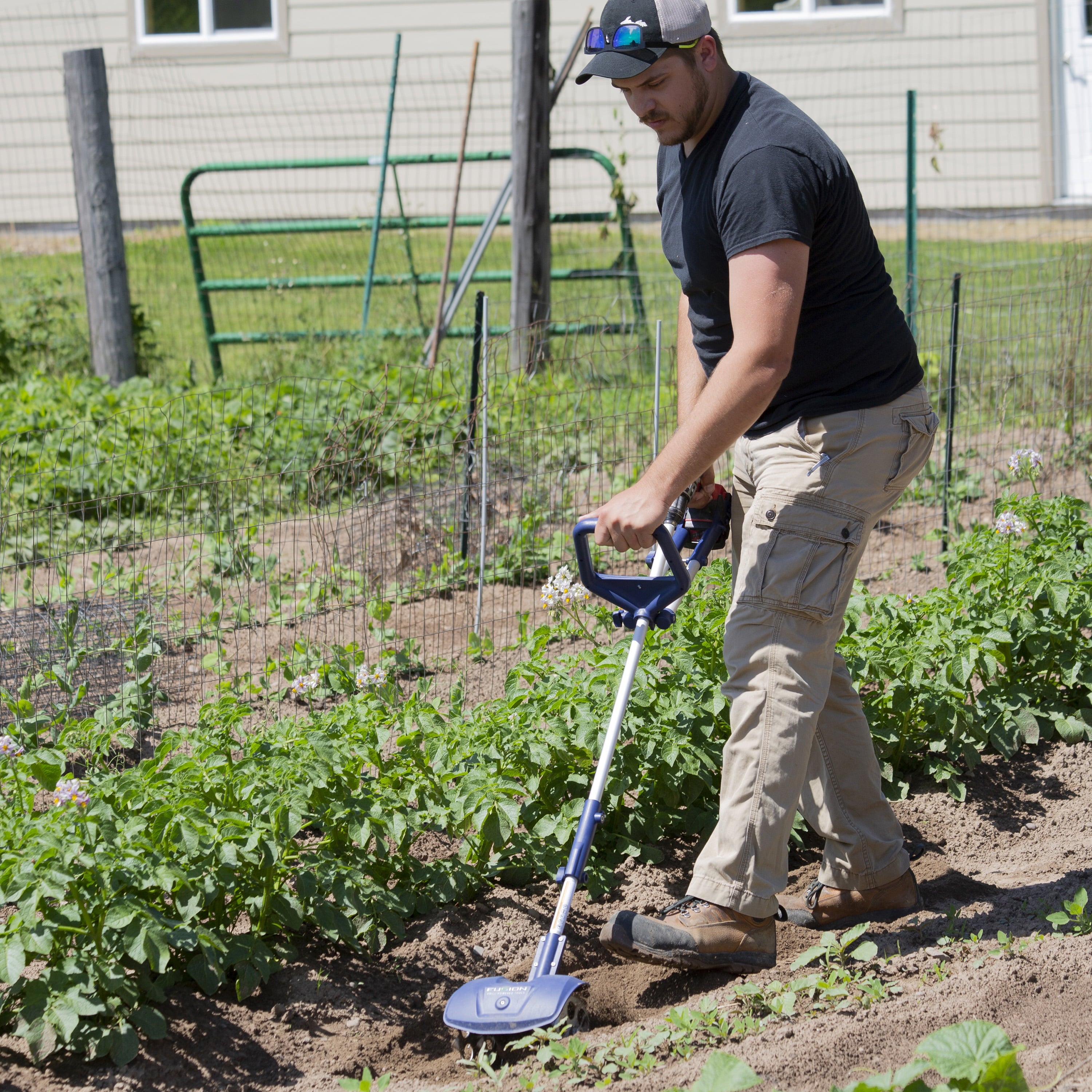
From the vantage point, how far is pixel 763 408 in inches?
105

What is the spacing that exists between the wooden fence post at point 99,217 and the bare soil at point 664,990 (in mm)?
5712

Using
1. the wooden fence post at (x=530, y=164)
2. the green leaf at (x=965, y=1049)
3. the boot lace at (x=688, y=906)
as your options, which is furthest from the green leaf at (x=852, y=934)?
the wooden fence post at (x=530, y=164)

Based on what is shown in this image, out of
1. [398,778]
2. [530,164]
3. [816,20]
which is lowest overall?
[398,778]

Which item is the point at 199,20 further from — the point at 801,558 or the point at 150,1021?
the point at 150,1021

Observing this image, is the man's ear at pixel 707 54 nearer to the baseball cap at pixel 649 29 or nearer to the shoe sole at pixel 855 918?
the baseball cap at pixel 649 29

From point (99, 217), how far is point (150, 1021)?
625cm

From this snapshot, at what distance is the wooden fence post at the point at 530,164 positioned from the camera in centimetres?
704

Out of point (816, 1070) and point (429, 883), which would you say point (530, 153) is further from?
point (816, 1070)

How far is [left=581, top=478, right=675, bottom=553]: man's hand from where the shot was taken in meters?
2.61

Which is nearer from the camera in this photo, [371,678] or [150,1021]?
[150,1021]

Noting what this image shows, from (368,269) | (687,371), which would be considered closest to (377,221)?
(368,269)

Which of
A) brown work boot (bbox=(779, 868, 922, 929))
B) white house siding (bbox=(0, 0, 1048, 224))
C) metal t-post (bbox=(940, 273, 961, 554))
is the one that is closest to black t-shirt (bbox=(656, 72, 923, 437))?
brown work boot (bbox=(779, 868, 922, 929))

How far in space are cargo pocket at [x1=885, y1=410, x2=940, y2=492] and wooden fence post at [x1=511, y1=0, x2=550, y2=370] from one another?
162 inches

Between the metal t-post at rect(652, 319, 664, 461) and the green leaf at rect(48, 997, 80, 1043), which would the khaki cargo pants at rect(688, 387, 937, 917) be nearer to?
the green leaf at rect(48, 997, 80, 1043)
